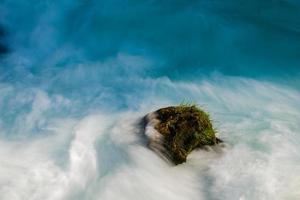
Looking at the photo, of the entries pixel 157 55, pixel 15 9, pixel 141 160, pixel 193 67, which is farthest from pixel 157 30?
pixel 141 160

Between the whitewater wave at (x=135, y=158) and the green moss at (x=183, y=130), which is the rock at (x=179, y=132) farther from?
the whitewater wave at (x=135, y=158)

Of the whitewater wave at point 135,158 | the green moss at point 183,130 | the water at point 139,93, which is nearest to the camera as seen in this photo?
the whitewater wave at point 135,158

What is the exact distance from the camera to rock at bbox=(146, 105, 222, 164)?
7.08 meters

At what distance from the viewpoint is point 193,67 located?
11.8 metres

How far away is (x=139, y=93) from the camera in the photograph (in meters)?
10.3

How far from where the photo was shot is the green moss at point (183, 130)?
7.07 m

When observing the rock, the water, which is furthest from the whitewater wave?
the rock

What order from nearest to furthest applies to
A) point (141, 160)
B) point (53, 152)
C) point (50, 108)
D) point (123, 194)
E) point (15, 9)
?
point (123, 194), point (141, 160), point (53, 152), point (50, 108), point (15, 9)

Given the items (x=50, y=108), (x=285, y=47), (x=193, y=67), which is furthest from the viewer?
(x=285, y=47)

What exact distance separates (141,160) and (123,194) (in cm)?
68

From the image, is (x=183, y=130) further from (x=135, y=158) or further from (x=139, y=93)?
(x=139, y=93)

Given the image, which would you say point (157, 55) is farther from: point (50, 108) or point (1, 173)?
point (1, 173)

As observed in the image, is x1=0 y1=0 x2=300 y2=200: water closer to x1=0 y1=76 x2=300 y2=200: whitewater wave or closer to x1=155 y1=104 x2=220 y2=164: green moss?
x1=0 y1=76 x2=300 y2=200: whitewater wave

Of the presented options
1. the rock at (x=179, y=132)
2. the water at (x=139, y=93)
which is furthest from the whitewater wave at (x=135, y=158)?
the rock at (x=179, y=132)
